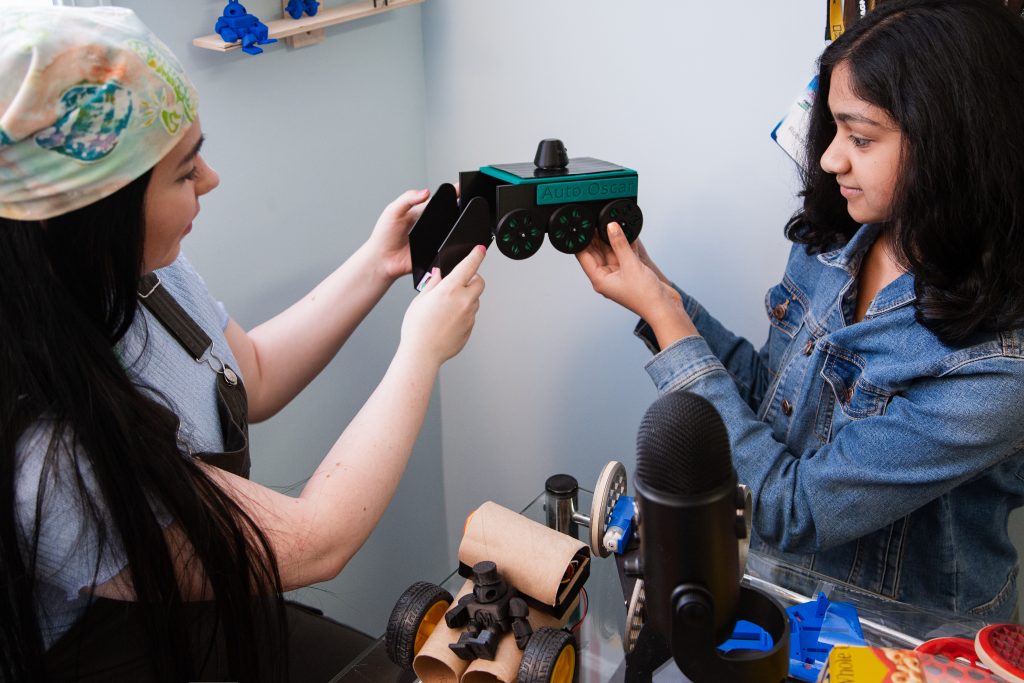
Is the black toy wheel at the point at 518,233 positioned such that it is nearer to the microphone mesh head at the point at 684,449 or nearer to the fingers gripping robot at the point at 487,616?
the fingers gripping robot at the point at 487,616

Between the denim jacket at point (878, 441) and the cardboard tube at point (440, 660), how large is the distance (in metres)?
0.38

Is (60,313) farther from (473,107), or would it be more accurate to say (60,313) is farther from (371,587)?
(371,587)

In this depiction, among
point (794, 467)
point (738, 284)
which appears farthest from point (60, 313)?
point (738, 284)

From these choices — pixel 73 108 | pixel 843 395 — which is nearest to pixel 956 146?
pixel 843 395

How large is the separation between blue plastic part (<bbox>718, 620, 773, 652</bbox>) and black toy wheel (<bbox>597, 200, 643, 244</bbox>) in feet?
1.72

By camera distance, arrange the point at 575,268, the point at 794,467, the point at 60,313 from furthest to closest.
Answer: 1. the point at 575,268
2. the point at 794,467
3. the point at 60,313

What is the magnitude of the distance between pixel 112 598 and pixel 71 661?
0.09 m

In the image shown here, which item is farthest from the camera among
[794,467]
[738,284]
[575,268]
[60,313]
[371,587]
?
[371,587]

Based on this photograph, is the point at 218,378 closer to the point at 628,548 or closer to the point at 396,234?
the point at 396,234

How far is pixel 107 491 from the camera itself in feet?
2.55

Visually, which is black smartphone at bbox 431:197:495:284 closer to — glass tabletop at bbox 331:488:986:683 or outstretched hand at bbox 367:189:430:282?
outstretched hand at bbox 367:189:430:282

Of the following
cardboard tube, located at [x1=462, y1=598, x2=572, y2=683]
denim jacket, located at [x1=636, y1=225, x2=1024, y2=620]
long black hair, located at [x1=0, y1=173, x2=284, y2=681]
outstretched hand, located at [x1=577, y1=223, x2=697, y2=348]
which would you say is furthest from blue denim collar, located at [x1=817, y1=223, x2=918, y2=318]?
long black hair, located at [x1=0, y1=173, x2=284, y2=681]

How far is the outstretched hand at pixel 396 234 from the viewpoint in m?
1.22

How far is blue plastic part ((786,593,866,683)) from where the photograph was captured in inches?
32.5
